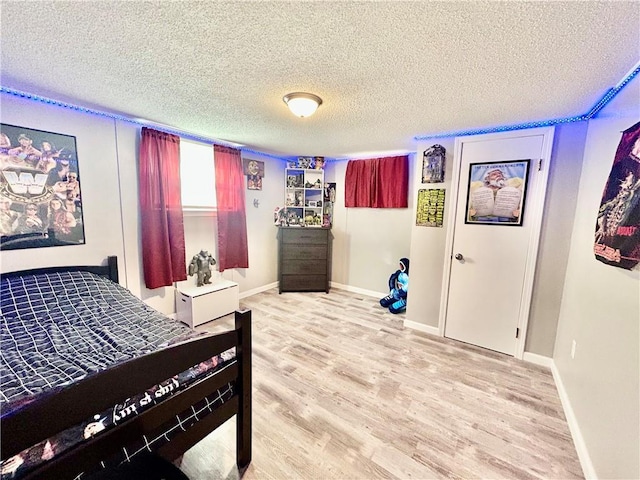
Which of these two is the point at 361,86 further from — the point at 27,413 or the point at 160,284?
the point at 160,284

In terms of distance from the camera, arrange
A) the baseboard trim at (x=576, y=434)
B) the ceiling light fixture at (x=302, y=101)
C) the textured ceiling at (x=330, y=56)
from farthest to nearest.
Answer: the ceiling light fixture at (x=302, y=101) → the baseboard trim at (x=576, y=434) → the textured ceiling at (x=330, y=56)

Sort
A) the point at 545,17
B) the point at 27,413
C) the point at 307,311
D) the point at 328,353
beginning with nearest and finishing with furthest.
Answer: the point at 27,413
the point at 545,17
the point at 328,353
the point at 307,311

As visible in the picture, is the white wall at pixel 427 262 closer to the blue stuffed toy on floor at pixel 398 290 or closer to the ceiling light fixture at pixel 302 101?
the blue stuffed toy on floor at pixel 398 290

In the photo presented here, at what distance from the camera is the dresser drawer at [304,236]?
4.21 metres

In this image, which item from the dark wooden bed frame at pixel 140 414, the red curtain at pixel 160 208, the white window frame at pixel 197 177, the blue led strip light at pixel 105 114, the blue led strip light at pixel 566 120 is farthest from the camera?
the white window frame at pixel 197 177

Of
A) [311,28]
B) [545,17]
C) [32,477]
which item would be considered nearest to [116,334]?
[32,477]

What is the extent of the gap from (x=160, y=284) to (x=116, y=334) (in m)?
1.26

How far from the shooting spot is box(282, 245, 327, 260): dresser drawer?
424 centimetres

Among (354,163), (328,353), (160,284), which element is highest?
(354,163)

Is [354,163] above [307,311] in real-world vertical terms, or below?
above

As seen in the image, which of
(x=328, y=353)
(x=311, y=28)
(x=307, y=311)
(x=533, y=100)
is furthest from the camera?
(x=307, y=311)

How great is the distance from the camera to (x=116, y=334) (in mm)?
1696

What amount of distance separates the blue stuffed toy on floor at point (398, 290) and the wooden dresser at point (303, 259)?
1058 mm

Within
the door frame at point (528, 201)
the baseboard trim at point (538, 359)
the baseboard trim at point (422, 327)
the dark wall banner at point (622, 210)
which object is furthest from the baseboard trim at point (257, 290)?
the dark wall banner at point (622, 210)
